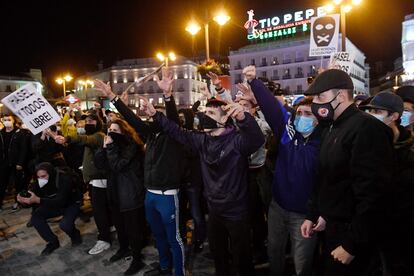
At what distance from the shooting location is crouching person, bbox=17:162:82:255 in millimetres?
5668

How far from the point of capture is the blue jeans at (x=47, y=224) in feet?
18.6

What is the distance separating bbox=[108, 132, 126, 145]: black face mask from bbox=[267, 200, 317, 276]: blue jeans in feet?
8.32

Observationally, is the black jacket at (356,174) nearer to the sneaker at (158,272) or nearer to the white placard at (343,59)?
the sneaker at (158,272)

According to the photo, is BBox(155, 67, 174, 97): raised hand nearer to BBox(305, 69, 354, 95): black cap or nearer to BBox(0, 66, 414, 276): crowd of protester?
BBox(0, 66, 414, 276): crowd of protester

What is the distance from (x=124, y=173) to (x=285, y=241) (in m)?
2.67

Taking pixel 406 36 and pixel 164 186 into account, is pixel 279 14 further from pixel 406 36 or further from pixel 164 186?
pixel 164 186

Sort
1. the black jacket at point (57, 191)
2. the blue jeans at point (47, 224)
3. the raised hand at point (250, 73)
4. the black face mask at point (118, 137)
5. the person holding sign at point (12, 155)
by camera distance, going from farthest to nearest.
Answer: the person holding sign at point (12, 155) < the black jacket at point (57, 191) < the blue jeans at point (47, 224) < the black face mask at point (118, 137) < the raised hand at point (250, 73)

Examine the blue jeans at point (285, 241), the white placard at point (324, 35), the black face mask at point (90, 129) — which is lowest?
the blue jeans at point (285, 241)

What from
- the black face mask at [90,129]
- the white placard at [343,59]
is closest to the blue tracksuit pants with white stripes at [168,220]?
the black face mask at [90,129]

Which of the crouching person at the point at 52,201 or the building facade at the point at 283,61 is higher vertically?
the building facade at the point at 283,61

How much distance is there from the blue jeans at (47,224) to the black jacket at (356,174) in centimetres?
479

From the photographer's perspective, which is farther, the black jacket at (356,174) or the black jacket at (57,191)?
the black jacket at (57,191)

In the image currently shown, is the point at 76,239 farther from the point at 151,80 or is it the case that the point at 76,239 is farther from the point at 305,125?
the point at 151,80

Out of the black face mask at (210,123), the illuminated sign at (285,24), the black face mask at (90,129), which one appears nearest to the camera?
the black face mask at (210,123)
